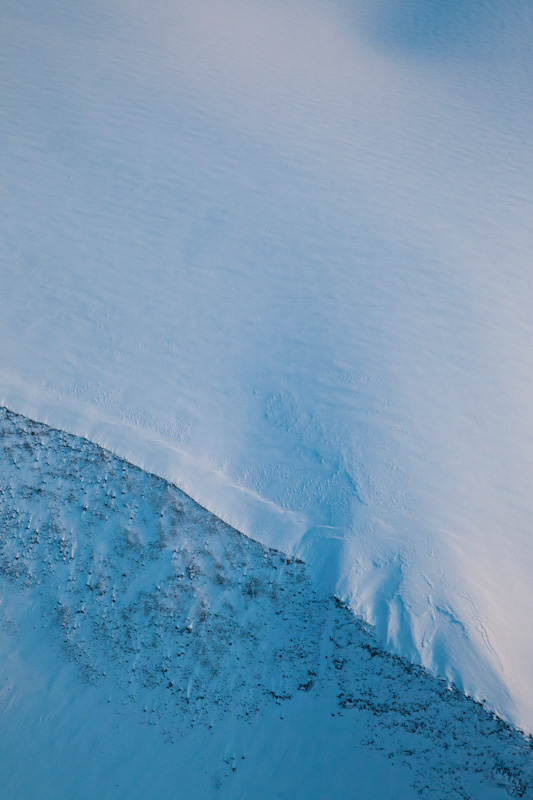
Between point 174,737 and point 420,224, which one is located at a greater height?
point 420,224

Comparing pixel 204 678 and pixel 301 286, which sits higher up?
pixel 301 286

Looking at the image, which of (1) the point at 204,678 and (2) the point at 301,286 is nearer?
(1) the point at 204,678

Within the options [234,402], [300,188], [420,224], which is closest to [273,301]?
[234,402]

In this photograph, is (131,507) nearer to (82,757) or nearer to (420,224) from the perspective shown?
(82,757)

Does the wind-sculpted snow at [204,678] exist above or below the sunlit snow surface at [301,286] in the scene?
below

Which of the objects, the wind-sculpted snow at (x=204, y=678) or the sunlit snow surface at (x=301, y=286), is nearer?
the wind-sculpted snow at (x=204, y=678)
